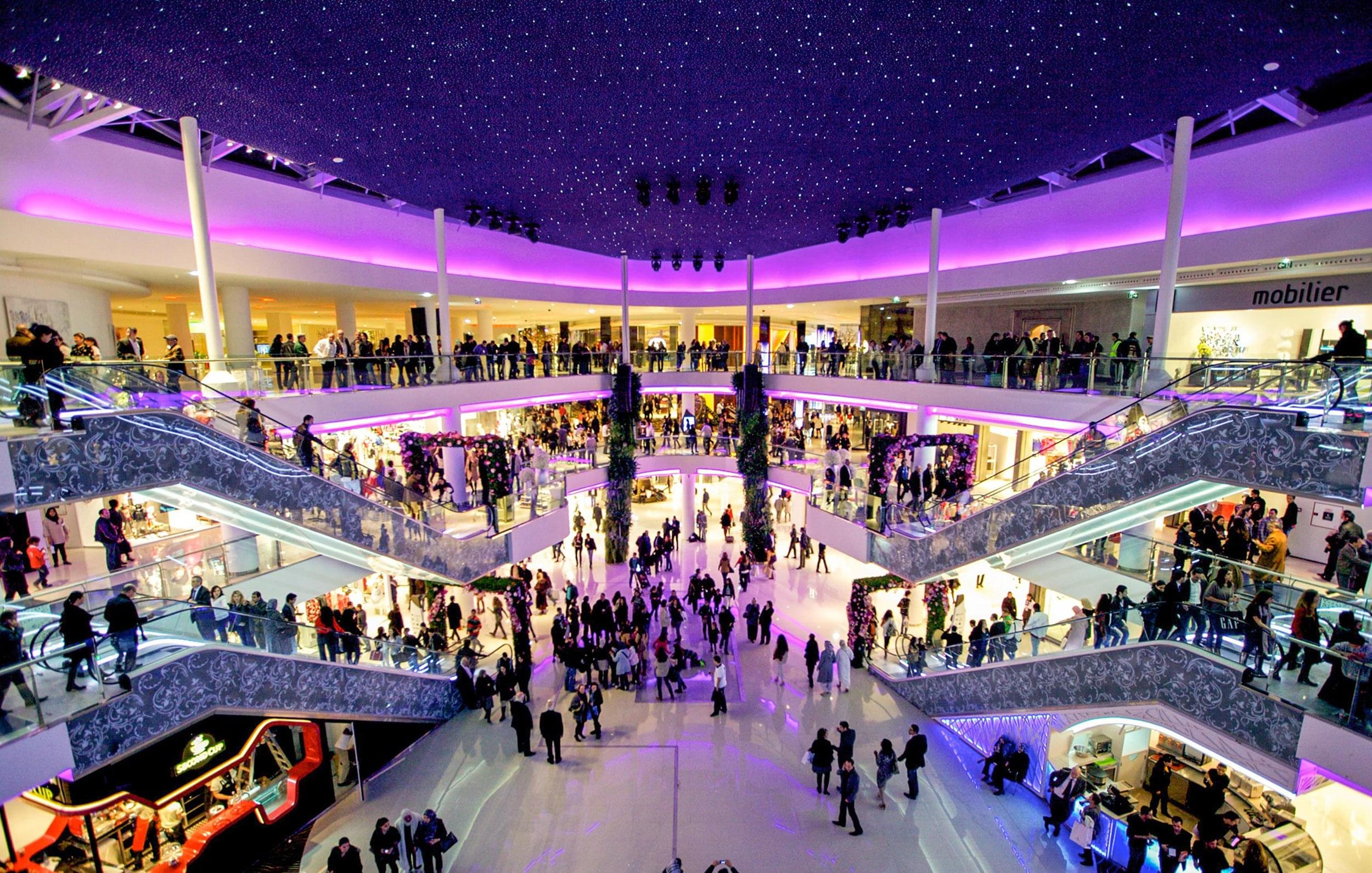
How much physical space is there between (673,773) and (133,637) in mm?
7204

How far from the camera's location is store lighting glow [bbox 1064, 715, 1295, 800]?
20.5ft

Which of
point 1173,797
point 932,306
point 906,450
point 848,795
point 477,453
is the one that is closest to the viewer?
point 848,795

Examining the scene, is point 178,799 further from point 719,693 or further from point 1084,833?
point 1084,833

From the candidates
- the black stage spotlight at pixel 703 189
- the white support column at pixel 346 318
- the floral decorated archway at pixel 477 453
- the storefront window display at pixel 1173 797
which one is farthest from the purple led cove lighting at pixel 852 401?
the white support column at pixel 346 318

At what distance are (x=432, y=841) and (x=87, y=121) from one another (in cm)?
1313

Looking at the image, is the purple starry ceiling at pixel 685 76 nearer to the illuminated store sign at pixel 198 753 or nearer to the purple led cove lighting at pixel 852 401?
the purple led cove lighting at pixel 852 401

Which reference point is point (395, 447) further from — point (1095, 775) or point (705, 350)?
point (1095, 775)

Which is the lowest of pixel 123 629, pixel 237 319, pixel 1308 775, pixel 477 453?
pixel 1308 775

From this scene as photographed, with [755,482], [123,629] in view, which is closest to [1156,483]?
[755,482]

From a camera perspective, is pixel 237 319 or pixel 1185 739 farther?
pixel 237 319

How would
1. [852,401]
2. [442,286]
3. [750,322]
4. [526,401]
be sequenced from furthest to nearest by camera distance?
1. [750,322]
2. [526,401]
3. [852,401]
4. [442,286]

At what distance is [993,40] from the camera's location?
6.83 m

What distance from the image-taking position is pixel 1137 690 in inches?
302

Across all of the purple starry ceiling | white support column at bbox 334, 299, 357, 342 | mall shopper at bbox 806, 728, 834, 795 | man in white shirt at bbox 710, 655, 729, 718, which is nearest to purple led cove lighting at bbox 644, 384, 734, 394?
white support column at bbox 334, 299, 357, 342
